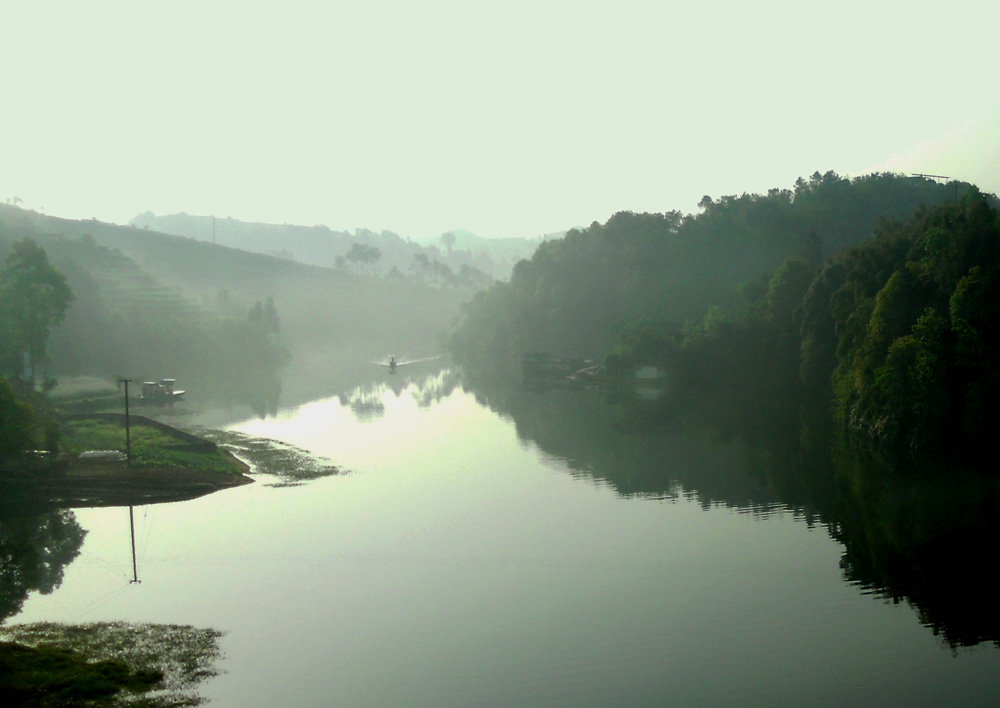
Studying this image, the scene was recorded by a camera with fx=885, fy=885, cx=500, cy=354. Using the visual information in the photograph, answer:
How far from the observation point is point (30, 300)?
81125mm

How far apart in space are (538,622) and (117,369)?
96436mm

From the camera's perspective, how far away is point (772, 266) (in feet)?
434

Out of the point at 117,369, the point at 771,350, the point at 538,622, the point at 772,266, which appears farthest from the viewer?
the point at 772,266

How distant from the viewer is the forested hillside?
13475 cm

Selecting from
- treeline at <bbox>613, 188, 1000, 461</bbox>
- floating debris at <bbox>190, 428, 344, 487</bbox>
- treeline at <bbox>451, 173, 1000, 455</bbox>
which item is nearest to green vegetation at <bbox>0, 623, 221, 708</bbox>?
floating debris at <bbox>190, 428, 344, 487</bbox>

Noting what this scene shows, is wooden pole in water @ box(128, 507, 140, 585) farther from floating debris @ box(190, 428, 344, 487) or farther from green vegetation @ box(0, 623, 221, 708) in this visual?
floating debris @ box(190, 428, 344, 487)

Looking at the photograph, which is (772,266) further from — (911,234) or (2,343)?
(2,343)

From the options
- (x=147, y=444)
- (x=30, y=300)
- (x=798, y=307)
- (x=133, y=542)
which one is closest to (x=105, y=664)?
(x=133, y=542)

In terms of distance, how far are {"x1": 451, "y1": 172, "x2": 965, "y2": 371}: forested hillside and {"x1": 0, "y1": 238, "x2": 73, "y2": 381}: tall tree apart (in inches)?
2867

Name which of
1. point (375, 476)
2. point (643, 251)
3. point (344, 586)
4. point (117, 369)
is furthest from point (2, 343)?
point (643, 251)

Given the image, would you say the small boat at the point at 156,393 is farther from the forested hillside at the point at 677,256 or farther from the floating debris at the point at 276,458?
the forested hillside at the point at 677,256

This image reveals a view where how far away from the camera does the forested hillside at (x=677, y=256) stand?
134750mm

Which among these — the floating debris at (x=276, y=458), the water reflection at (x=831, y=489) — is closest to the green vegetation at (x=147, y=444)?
the floating debris at (x=276, y=458)

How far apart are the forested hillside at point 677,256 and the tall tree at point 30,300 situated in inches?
2867
